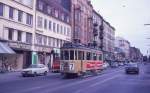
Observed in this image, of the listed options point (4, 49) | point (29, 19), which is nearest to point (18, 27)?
point (29, 19)

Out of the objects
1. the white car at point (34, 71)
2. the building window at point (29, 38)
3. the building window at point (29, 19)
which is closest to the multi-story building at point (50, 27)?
the building window at point (29, 19)

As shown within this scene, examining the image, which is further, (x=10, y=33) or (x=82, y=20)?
(x=82, y=20)

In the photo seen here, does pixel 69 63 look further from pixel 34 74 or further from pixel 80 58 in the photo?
pixel 34 74

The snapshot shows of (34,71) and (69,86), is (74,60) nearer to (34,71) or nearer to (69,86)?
(34,71)

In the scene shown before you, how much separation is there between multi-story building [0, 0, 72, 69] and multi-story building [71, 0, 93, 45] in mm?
6037

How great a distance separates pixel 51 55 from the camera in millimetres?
61750

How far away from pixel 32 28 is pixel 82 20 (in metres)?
30.8

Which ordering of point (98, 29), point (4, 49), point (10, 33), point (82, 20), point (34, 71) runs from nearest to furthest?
point (34, 71)
point (4, 49)
point (10, 33)
point (82, 20)
point (98, 29)

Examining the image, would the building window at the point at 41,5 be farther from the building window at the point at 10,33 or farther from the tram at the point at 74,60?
the tram at the point at 74,60

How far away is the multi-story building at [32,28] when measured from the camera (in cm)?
4419

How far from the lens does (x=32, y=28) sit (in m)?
51.5

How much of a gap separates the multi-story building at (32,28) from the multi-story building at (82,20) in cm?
604

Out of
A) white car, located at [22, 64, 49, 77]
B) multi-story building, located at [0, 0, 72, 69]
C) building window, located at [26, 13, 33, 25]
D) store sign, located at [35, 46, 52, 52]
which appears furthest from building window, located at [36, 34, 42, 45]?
white car, located at [22, 64, 49, 77]

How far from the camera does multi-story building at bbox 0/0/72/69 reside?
44.2m
